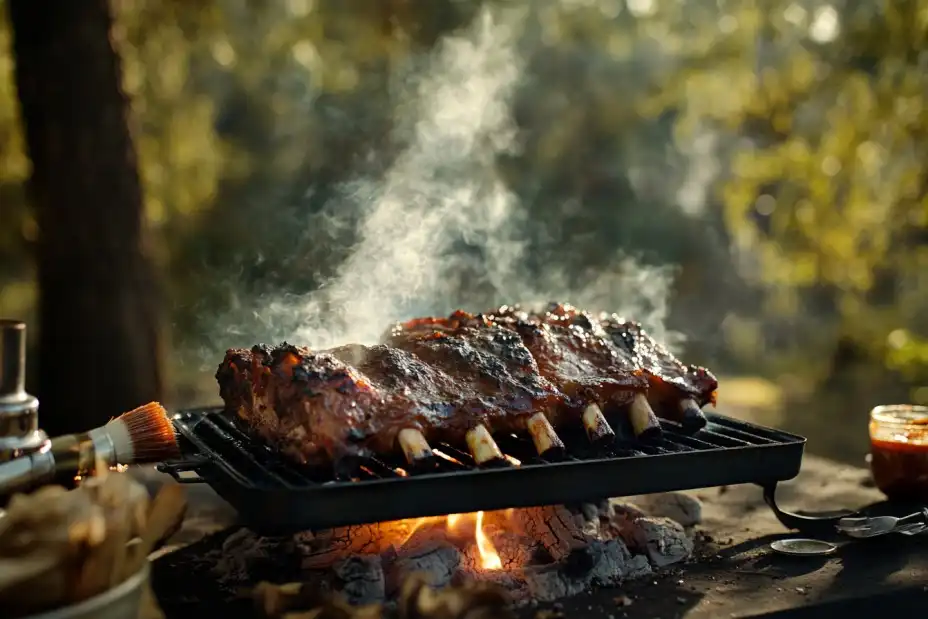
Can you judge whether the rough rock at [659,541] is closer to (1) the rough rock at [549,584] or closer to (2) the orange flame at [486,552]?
(1) the rough rock at [549,584]

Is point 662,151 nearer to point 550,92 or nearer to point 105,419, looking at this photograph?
point 550,92

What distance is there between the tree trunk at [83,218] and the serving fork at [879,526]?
208 inches

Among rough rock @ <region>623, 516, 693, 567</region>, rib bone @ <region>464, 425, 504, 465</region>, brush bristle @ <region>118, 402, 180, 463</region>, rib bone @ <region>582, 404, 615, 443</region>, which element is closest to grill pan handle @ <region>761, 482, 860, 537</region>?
rough rock @ <region>623, 516, 693, 567</region>

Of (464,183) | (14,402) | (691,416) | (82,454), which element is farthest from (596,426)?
(464,183)

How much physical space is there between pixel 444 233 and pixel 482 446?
380 centimetres

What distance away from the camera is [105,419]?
702 centimetres

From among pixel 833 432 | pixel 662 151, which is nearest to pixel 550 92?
pixel 662 151

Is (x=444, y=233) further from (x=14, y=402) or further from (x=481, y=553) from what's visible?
(x=14, y=402)

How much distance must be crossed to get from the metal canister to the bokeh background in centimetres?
211

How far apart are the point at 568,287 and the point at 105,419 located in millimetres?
7728

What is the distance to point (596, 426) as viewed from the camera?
388 centimetres

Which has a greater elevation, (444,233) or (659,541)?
(444,233)

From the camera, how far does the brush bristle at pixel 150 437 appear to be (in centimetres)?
371

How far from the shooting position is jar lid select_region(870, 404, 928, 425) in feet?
16.0
